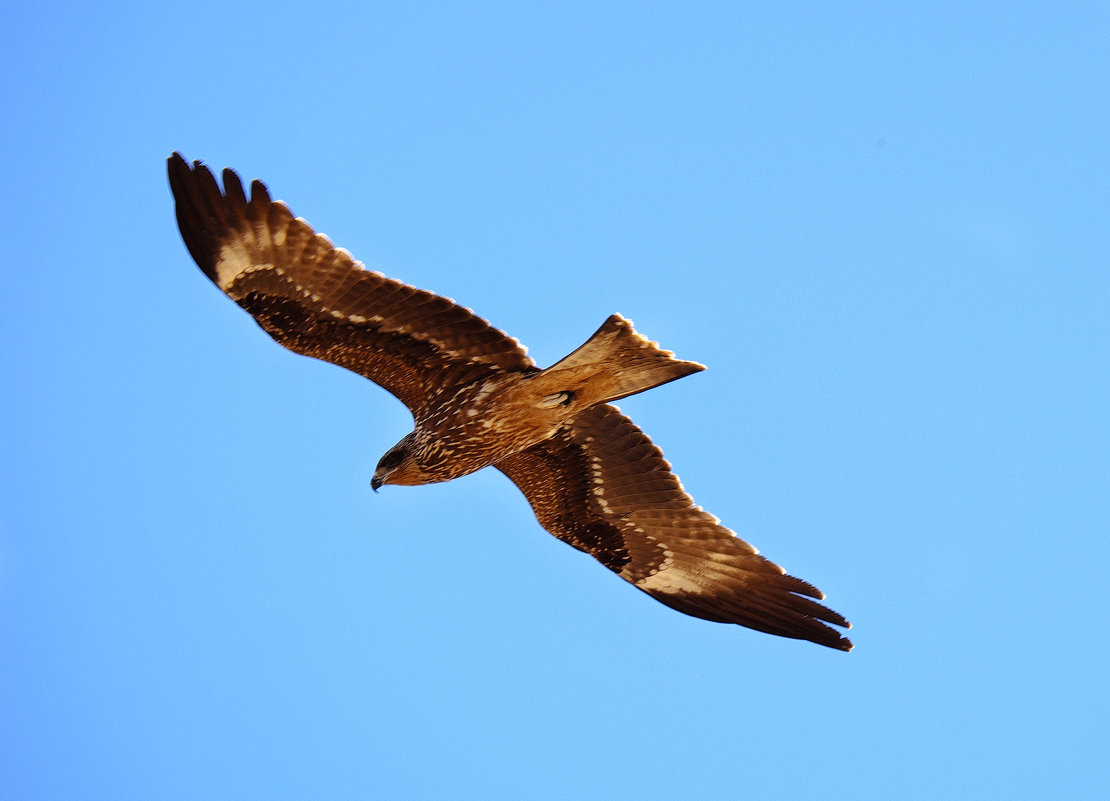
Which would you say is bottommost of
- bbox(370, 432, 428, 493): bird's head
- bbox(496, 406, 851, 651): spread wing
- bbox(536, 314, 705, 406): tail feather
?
bbox(370, 432, 428, 493): bird's head

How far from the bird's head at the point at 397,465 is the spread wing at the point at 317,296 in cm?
58

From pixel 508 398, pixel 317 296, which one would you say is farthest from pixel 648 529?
pixel 317 296

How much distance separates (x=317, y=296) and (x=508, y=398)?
57.1 inches

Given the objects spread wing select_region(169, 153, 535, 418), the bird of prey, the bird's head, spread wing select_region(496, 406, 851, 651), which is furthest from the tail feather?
the bird's head

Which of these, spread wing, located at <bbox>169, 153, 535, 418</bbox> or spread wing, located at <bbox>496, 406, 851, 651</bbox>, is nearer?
spread wing, located at <bbox>169, 153, 535, 418</bbox>

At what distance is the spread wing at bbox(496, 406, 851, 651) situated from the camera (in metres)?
9.46

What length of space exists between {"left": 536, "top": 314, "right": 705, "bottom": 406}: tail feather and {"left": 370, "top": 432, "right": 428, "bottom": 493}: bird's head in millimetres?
1123

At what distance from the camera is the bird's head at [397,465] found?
30.2 feet

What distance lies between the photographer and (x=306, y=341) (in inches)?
347

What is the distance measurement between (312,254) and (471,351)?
1.23 meters

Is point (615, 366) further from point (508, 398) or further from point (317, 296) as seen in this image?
point (317, 296)

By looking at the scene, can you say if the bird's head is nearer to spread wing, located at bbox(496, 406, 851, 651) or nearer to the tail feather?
spread wing, located at bbox(496, 406, 851, 651)

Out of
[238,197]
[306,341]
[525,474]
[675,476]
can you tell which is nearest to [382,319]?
[306,341]

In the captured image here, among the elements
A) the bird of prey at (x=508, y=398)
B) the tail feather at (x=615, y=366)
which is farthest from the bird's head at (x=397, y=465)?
the tail feather at (x=615, y=366)
